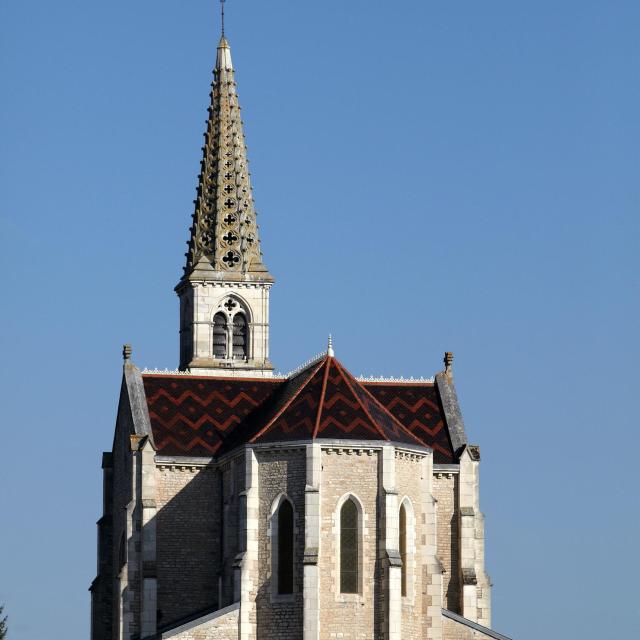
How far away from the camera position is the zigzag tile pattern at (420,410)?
361 ft

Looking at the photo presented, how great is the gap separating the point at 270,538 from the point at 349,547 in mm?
2842

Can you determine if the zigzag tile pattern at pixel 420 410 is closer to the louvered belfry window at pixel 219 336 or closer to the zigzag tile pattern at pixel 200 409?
the zigzag tile pattern at pixel 200 409

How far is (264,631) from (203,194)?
27.5 m

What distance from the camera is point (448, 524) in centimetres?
10944

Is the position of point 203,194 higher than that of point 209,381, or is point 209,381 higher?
point 203,194

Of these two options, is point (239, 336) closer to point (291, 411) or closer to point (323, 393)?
point (323, 393)

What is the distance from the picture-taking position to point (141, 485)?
107 metres

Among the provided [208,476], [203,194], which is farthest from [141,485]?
[203,194]

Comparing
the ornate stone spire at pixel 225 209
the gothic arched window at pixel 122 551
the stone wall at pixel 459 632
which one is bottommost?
the stone wall at pixel 459 632

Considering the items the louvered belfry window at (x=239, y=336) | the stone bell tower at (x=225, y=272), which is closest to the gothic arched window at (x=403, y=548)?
the stone bell tower at (x=225, y=272)

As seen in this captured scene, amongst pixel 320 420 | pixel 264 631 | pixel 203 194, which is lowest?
pixel 264 631

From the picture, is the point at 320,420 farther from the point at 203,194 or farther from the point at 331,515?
the point at 203,194

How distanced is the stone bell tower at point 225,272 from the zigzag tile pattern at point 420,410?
761 centimetres

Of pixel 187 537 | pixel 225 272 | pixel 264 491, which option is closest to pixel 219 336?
pixel 225 272
